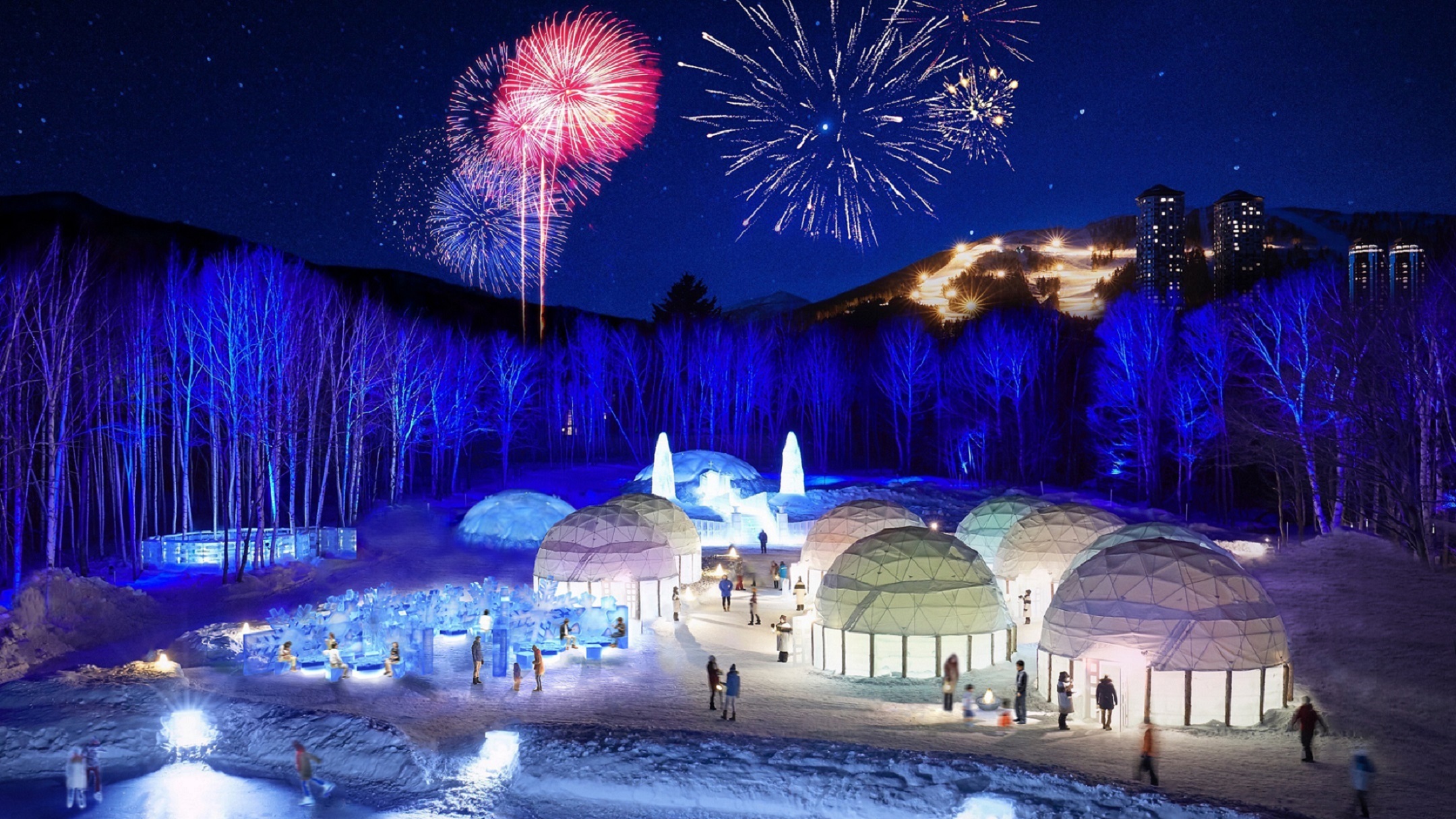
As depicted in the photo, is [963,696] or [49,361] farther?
[49,361]

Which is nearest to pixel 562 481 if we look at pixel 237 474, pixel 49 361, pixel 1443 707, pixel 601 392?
pixel 601 392

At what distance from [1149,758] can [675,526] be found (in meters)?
22.2

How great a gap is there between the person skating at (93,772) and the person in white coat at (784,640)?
49.5 feet

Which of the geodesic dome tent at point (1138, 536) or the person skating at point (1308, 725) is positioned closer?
the person skating at point (1308, 725)

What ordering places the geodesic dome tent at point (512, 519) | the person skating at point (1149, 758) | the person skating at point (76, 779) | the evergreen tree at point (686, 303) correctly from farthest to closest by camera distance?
the evergreen tree at point (686, 303) < the geodesic dome tent at point (512, 519) < the person skating at point (76, 779) < the person skating at point (1149, 758)

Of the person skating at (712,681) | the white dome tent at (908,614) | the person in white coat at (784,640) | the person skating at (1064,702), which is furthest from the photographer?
the person in white coat at (784,640)

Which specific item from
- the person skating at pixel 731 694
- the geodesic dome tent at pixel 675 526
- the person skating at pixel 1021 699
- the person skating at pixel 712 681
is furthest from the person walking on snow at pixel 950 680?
the geodesic dome tent at pixel 675 526

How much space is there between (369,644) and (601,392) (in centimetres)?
4720

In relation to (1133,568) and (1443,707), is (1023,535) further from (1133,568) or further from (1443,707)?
(1443,707)

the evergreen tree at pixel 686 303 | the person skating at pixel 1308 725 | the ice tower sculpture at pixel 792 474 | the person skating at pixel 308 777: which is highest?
the evergreen tree at pixel 686 303

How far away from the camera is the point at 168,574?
109ft

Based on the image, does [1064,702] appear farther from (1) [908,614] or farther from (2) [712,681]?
(2) [712,681]

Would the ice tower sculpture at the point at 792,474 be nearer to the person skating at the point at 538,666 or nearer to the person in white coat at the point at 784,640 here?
the person in white coat at the point at 784,640

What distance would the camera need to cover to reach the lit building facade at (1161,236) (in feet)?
335
